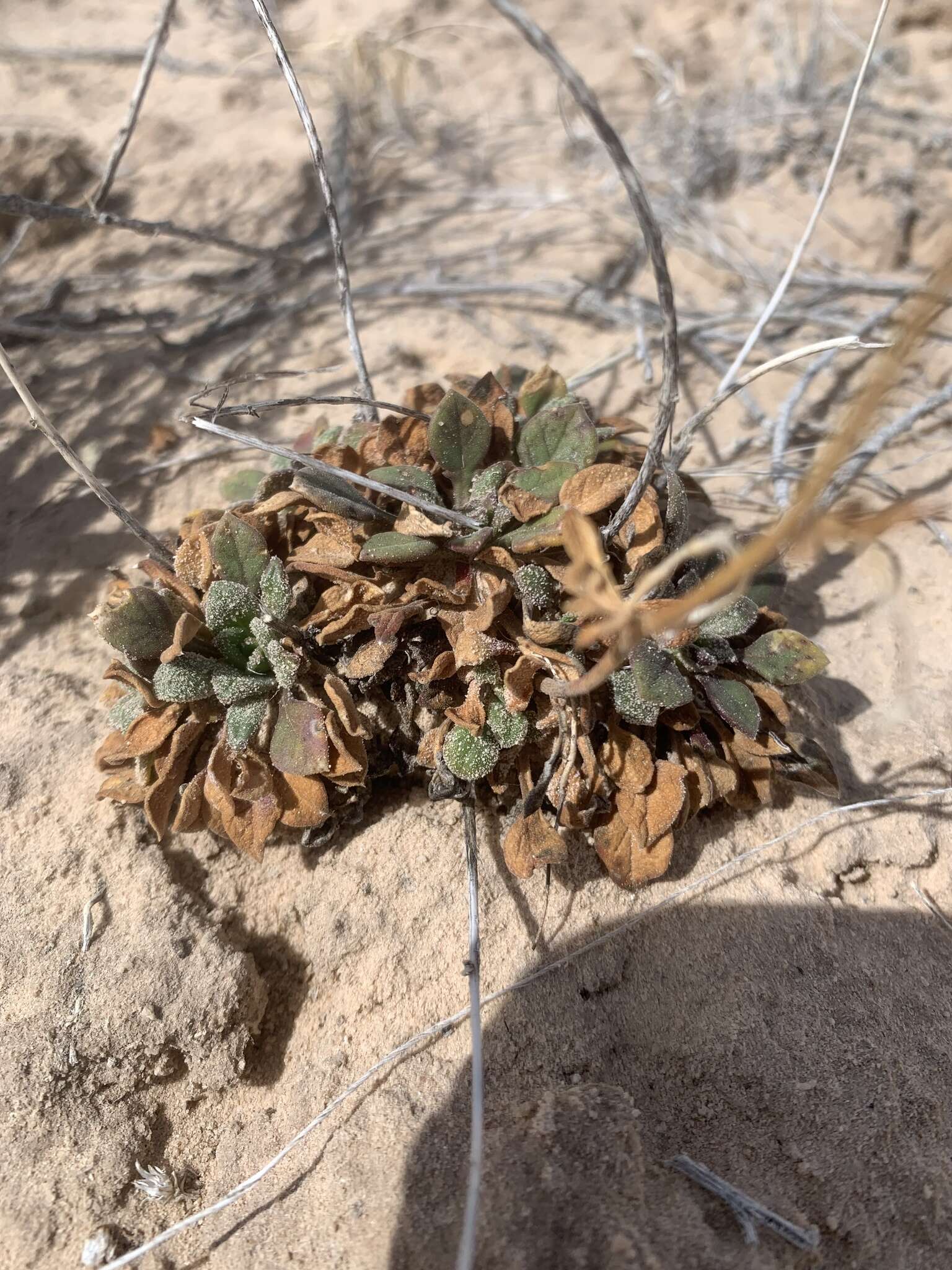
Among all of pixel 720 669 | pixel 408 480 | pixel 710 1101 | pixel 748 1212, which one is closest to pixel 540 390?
pixel 408 480

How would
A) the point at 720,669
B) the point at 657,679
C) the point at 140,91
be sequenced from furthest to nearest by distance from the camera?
the point at 140,91 < the point at 720,669 < the point at 657,679

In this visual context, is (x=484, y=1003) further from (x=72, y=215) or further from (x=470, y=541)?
(x=72, y=215)

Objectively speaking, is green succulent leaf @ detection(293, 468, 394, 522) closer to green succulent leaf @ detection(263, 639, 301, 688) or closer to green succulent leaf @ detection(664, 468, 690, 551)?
green succulent leaf @ detection(263, 639, 301, 688)

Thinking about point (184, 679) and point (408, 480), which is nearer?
point (184, 679)

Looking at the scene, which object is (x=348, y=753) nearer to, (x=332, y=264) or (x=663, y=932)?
(x=663, y=932)

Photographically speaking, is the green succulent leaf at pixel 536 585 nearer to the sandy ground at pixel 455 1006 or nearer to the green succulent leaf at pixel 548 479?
the green succulent leaf at pixel 548 479

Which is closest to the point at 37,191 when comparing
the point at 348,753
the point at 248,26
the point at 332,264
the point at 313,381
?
the point at 332,264

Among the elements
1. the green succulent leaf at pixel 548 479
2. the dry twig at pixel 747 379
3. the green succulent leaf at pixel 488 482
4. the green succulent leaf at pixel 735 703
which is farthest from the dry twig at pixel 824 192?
the green succulent leaf at pixel 735 703
